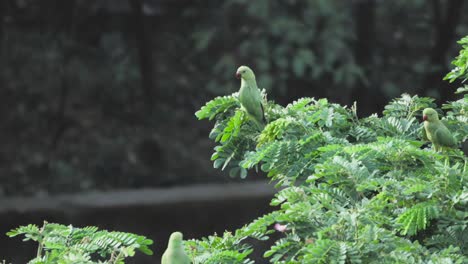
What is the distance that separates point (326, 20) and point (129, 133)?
2640mm

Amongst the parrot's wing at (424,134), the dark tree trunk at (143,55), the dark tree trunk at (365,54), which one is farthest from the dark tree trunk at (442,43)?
the parrot's wing at (424,134)

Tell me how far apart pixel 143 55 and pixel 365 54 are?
8.46 ft

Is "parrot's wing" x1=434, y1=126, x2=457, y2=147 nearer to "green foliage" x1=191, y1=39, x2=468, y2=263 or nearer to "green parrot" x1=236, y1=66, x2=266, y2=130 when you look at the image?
"green foliage" x1=191, y1=39, x2=468, y2=263

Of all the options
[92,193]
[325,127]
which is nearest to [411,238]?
[325,127]

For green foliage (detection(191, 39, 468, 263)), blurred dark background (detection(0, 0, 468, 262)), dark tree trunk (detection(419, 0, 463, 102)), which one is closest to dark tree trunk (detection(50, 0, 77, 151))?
blurred dark background (detection(0, 0, 468, 262))

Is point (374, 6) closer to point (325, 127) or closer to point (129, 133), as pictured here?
point (129, 133)

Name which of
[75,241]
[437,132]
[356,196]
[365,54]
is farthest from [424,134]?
[365,54]

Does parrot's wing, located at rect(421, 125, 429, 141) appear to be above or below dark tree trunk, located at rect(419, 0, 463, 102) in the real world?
below

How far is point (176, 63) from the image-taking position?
34.7 feet

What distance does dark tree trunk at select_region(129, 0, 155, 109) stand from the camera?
10.0 metres

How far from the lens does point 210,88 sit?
397 inches

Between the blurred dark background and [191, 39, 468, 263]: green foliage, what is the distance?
596 centimetres

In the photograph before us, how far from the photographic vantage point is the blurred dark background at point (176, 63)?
9609mm

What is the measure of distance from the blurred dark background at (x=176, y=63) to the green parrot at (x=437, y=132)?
6031 mm
